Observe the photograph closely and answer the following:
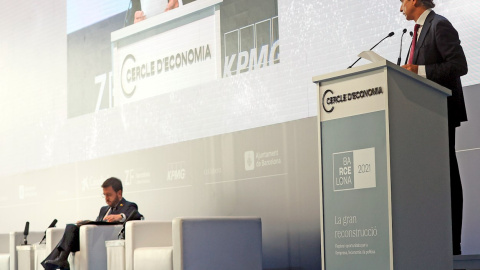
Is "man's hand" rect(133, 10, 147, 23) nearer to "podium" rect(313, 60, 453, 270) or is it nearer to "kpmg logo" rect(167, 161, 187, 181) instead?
"kpmg logo" rect(167, 161, 187, 181)

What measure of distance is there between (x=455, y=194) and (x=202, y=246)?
148 centimetres

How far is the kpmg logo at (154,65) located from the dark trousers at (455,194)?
227cm

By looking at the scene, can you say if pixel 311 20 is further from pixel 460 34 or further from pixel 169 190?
pixel 169 190

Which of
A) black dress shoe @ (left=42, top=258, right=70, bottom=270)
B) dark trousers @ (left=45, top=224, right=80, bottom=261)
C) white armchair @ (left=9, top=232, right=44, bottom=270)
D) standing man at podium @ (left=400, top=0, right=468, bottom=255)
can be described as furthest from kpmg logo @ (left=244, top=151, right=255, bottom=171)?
white armchair @ (left=9, top=232, right=44, bottom=270)

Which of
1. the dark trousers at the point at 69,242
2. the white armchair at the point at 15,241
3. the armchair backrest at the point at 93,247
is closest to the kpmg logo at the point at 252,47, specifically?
the armchair backrest at the point at 93,247

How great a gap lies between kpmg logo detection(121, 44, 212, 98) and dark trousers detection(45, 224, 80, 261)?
1.48 m

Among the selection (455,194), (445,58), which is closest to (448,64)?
(445,58)

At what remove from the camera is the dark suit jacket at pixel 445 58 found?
11.8ft

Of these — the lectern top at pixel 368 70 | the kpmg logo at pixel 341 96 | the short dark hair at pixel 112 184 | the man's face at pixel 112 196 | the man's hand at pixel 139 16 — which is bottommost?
the man's face at pixel 112 196

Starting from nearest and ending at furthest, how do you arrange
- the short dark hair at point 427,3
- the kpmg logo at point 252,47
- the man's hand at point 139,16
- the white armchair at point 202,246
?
the short dark hair at point 427,3 → the white armchair at point 202,246 → the kpmg logo at point 252,47 → the man's hand at point 139,16

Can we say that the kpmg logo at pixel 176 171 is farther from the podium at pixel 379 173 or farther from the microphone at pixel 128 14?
the podium at pixel 379 173

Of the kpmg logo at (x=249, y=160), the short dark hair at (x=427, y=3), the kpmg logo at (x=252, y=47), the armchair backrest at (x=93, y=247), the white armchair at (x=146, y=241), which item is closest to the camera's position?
the short dark hair at (x=427, y=3)

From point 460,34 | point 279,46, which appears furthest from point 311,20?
point 460,34

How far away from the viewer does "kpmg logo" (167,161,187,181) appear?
18.0 ft
